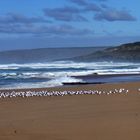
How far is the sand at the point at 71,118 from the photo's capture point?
9.18 meters

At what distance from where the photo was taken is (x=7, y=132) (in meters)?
9.54

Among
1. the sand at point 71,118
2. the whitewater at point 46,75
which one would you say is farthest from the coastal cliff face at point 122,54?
the sand at point 71,118

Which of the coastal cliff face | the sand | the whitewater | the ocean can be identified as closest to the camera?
the sand

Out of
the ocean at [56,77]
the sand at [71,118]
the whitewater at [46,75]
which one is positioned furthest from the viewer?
the ocean at [56,77]

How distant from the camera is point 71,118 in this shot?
10820 millimetres

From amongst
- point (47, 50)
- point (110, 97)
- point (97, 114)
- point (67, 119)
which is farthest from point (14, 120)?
point (47, 50)

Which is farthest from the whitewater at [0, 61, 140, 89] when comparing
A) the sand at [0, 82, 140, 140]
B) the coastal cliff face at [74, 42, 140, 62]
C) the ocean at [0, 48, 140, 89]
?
the coastal cliff face at [74, 42, 140, 62]

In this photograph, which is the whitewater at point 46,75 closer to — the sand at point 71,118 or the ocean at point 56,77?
the ocean at point 56,77

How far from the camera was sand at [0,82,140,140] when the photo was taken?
918 centimetres

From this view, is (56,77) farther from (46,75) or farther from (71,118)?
(71,118)

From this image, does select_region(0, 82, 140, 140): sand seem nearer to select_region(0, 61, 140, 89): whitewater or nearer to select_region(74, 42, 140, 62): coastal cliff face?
select_region(0, 61, 140, 89): whitewater

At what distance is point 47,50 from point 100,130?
4964 inches

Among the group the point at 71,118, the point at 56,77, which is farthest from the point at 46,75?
the point at 71,118

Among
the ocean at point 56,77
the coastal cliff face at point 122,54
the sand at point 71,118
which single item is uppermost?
the coastal cliff face at point 122,54
